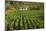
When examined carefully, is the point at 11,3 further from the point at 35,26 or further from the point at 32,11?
the point at 35,26

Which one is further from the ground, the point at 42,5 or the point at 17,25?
the point at 42,5

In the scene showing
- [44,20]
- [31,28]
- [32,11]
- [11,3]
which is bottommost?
[31,28]

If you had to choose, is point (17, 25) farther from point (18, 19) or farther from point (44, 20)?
point (44, 20)
